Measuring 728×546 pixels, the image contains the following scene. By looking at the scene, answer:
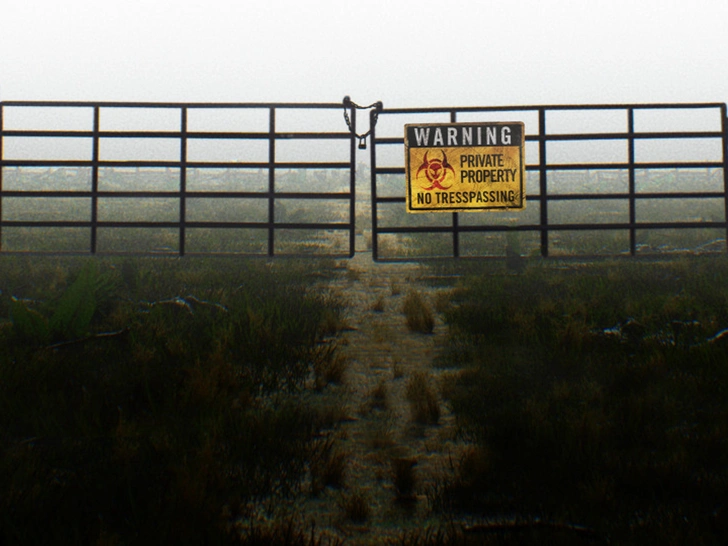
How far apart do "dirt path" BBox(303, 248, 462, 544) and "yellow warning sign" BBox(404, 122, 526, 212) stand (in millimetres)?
2664

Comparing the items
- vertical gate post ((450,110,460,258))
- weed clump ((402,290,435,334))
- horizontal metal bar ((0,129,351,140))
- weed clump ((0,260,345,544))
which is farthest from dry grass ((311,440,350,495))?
horizontal metal bar ((0,129,351,140))

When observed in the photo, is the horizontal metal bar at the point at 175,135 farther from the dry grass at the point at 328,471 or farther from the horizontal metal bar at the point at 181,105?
the dry grass at the point at 328,471

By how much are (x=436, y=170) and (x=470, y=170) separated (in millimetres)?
508

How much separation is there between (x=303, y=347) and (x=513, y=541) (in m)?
2.91

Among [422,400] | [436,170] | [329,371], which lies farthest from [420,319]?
Answer: [436,170]

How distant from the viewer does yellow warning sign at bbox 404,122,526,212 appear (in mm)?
8383

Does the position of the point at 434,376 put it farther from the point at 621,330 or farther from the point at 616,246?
the point at 616,246

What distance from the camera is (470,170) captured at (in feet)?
27.7

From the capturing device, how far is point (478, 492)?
102 inches

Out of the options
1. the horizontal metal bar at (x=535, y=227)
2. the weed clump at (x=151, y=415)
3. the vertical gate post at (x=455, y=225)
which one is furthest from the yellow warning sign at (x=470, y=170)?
the weed clump at (x=151, y=415)

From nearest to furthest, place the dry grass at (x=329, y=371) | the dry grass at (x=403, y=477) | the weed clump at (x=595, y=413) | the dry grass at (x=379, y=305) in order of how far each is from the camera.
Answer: the weed clump at (x=595, y=413) < the dry grass at (x=403, y=477) < the dry grass at (x=329, y=371) < the dry grass at (x=379, y=305)

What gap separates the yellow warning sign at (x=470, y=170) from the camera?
8383 millimetres

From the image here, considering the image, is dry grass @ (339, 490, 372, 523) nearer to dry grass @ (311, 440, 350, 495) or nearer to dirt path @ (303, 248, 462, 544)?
dirt path @ (303, 248, 462, 544)

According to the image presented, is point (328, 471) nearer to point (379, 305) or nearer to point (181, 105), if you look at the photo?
point (379, 305)
